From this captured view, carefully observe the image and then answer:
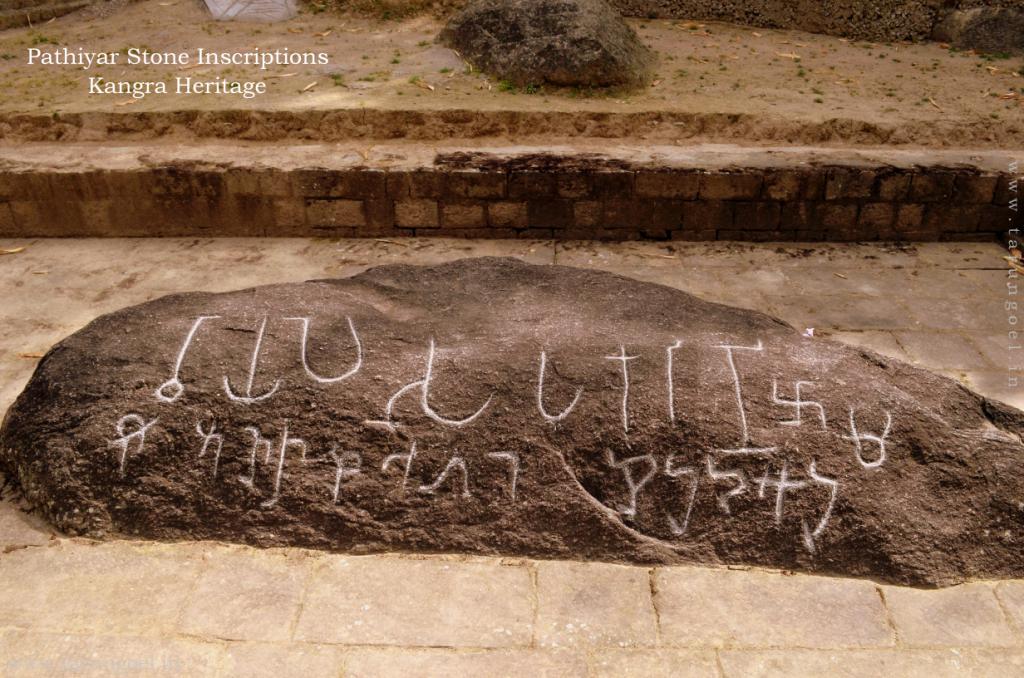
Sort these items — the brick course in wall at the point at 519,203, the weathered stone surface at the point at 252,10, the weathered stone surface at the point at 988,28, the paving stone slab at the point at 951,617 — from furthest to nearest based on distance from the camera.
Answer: the weathered stone surface at the point at 252,10 → the weathered stone surface at the point at 988,28 → the brick course in wall at the point at 519,203 → the paving stone slab at the point at 951,617

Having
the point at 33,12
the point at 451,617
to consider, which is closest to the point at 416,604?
the point at 451,617

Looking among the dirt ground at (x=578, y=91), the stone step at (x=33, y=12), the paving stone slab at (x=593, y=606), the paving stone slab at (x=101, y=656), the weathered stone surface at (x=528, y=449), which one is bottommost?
the paving stone slab at (x=101, y=656)

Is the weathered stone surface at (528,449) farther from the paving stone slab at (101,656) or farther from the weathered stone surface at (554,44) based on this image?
the weathered stone surface at (554,44)

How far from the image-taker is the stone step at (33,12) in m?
9.88

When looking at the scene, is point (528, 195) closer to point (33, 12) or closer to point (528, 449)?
point (528, 449)

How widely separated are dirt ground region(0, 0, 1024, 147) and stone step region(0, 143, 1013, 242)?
2.48 feet

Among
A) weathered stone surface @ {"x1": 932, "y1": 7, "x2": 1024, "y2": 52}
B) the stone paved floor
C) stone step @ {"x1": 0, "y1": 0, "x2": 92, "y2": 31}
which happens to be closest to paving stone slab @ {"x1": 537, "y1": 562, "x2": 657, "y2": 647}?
the stone paved floor

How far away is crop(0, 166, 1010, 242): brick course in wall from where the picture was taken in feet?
19.4

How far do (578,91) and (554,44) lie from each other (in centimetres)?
52

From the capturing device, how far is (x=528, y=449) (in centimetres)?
312

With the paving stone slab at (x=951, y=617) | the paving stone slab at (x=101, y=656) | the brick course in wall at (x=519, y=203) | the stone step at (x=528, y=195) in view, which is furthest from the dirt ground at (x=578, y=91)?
the paving stone slab at (x=101, y=656)

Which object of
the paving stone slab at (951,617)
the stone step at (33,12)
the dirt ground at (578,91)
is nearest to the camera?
the paving stone slab at (951,617)

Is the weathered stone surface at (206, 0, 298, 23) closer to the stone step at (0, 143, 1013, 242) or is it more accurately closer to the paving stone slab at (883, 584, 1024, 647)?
the stone step at (0, 143, 1013, 242)

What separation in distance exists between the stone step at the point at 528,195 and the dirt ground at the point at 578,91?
76 centimetres
